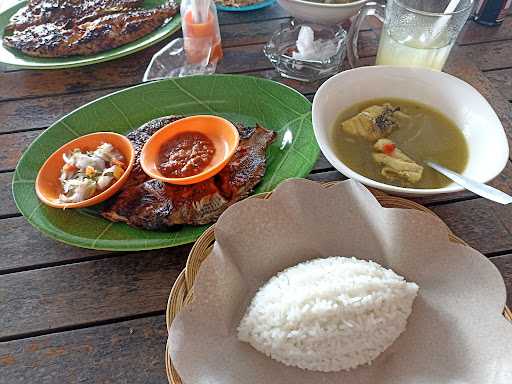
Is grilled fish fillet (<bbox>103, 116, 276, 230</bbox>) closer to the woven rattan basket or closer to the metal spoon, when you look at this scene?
the woven rattan basket

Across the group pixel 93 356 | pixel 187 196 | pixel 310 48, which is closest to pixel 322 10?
pixel 310 48

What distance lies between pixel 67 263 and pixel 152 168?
369 millimetres

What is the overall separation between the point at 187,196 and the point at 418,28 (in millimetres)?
1034

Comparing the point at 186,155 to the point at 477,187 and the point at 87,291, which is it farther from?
the point at 477,187

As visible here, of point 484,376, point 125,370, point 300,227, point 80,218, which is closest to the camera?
point 484,376

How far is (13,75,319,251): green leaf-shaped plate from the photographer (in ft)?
4.04

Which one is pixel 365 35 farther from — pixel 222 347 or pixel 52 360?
pixel 52 360

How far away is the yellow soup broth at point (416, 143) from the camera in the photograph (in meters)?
1.26

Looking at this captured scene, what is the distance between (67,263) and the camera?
122 centimetres

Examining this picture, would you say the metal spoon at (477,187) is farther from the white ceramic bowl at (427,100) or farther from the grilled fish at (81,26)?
the grilled fish at (81,26)

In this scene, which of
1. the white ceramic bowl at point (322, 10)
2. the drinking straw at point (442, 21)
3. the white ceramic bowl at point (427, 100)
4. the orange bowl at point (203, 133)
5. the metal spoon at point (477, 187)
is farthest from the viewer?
the white ceramic bowl at point (322, 10)

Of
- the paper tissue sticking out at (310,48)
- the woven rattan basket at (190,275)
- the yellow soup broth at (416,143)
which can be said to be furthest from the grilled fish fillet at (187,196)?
the paper tissue sticking out at (310,48)

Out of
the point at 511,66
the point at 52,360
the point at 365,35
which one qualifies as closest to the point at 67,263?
the point at 52,360

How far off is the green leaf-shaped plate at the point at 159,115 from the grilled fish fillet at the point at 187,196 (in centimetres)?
3
